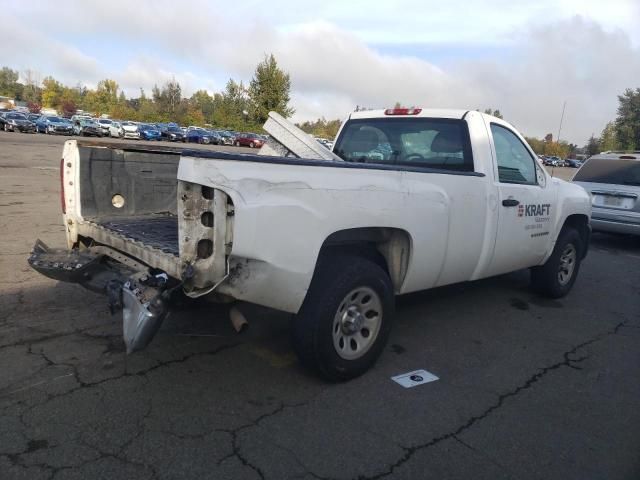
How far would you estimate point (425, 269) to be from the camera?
12.6 feet

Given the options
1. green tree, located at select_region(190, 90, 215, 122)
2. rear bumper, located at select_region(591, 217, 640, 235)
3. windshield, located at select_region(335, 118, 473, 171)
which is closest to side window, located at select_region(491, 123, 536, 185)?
windshield, located at select_region(335, 118, 473, 171)

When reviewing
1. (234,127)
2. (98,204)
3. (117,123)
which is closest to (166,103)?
(234,127)

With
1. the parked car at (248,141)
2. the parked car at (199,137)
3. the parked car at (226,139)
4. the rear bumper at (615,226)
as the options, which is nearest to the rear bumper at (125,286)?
the rear bumper at (615,226)

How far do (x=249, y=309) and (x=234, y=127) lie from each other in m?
63.0

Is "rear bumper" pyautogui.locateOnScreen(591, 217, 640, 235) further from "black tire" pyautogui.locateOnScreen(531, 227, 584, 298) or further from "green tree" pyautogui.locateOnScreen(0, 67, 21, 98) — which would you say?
"green tree" pyautogui.locateOnScreen(0, 67, 21, 98)

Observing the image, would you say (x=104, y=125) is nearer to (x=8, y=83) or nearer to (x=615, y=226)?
(x=615, y=226)

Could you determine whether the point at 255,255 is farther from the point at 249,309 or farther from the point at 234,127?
the point at 234,127

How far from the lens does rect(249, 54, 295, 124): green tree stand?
147ft

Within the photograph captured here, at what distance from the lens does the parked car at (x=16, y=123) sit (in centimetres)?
3841

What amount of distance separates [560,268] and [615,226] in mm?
4449

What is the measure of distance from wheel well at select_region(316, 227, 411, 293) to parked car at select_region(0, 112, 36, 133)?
42.6 metres

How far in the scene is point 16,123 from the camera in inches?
1511

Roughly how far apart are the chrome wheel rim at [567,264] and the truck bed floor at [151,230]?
4390mm

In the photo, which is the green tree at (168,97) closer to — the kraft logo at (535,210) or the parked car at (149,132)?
the parked car at (149,132)
